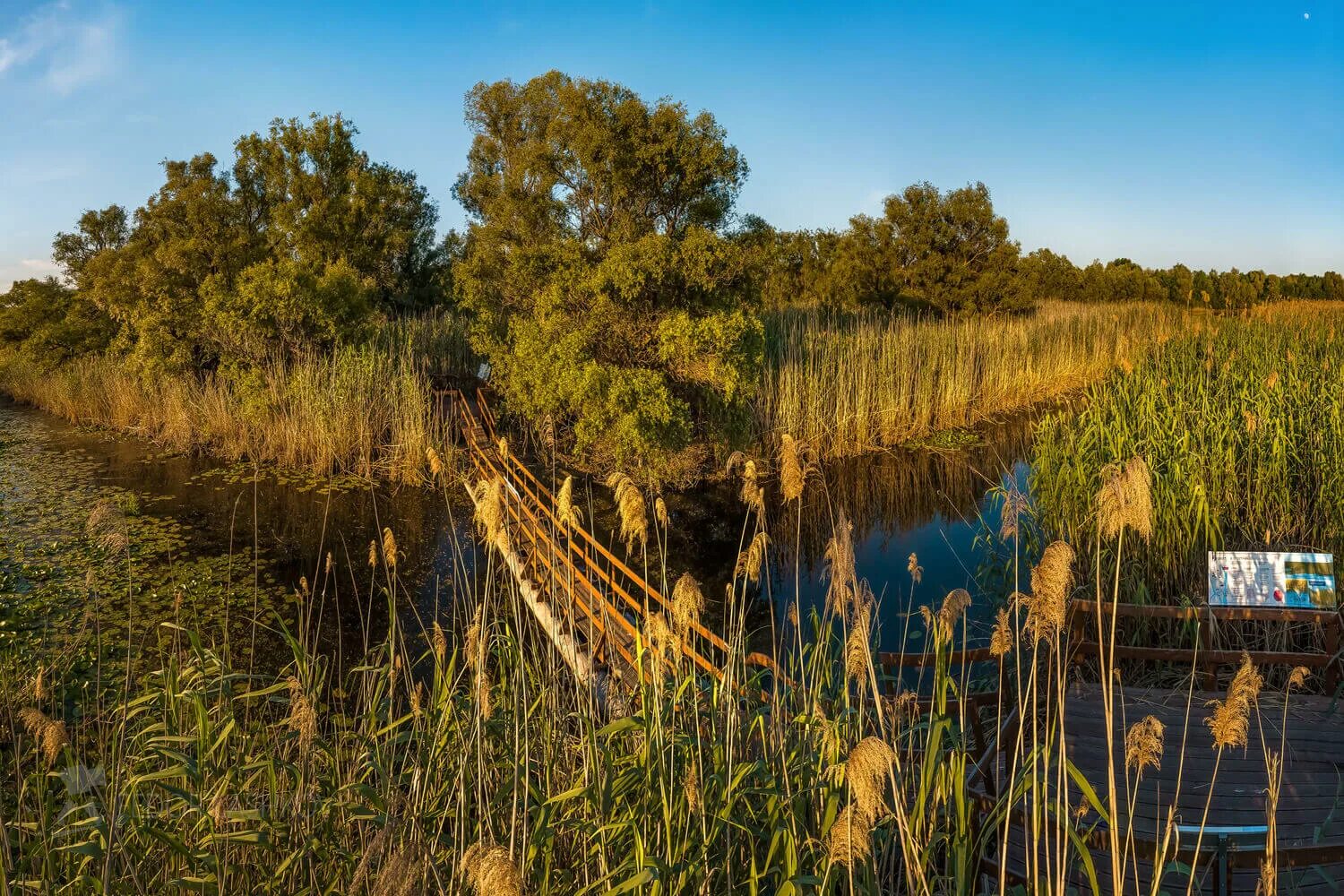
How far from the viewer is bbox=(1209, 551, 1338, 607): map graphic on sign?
3.57 m

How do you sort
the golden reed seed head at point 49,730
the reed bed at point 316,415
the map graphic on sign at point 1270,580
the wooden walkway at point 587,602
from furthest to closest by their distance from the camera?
the reed bed at point 316,415, the map graphic on sign at point 1270,580, the wooden walkway at point 587,602, the golden reed seed head at point 49,730

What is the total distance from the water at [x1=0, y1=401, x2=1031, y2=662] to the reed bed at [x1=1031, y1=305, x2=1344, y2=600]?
91 cm

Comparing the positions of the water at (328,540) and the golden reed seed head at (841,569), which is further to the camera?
the water at (328,540)

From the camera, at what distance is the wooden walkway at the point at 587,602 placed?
275 cm

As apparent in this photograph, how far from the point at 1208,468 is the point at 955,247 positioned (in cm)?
1830

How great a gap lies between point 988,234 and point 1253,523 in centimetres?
1886

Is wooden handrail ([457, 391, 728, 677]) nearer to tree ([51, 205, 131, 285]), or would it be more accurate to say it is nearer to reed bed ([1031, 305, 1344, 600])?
reed bed ([1031, 305, 1344, 600])

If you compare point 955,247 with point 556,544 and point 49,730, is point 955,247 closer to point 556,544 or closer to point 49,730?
point 556,544

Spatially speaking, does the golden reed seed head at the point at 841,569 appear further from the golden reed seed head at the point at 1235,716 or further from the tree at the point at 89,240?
the tree at the point at 89,240

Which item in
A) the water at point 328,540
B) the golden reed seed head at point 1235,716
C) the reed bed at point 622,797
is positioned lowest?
the water at point 328,540

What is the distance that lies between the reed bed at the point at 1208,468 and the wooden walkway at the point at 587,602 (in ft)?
10.4

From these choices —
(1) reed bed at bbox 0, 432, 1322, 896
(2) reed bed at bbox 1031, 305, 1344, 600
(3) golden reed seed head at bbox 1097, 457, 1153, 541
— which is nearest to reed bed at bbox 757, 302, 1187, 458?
(2) reed bed at bbox 1031, 305, 1344, 600

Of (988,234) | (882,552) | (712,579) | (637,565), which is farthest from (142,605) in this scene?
(988,234)

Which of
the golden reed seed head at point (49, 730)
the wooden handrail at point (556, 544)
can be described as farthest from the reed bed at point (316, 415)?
the golden reed seed head at point (49, 730)
